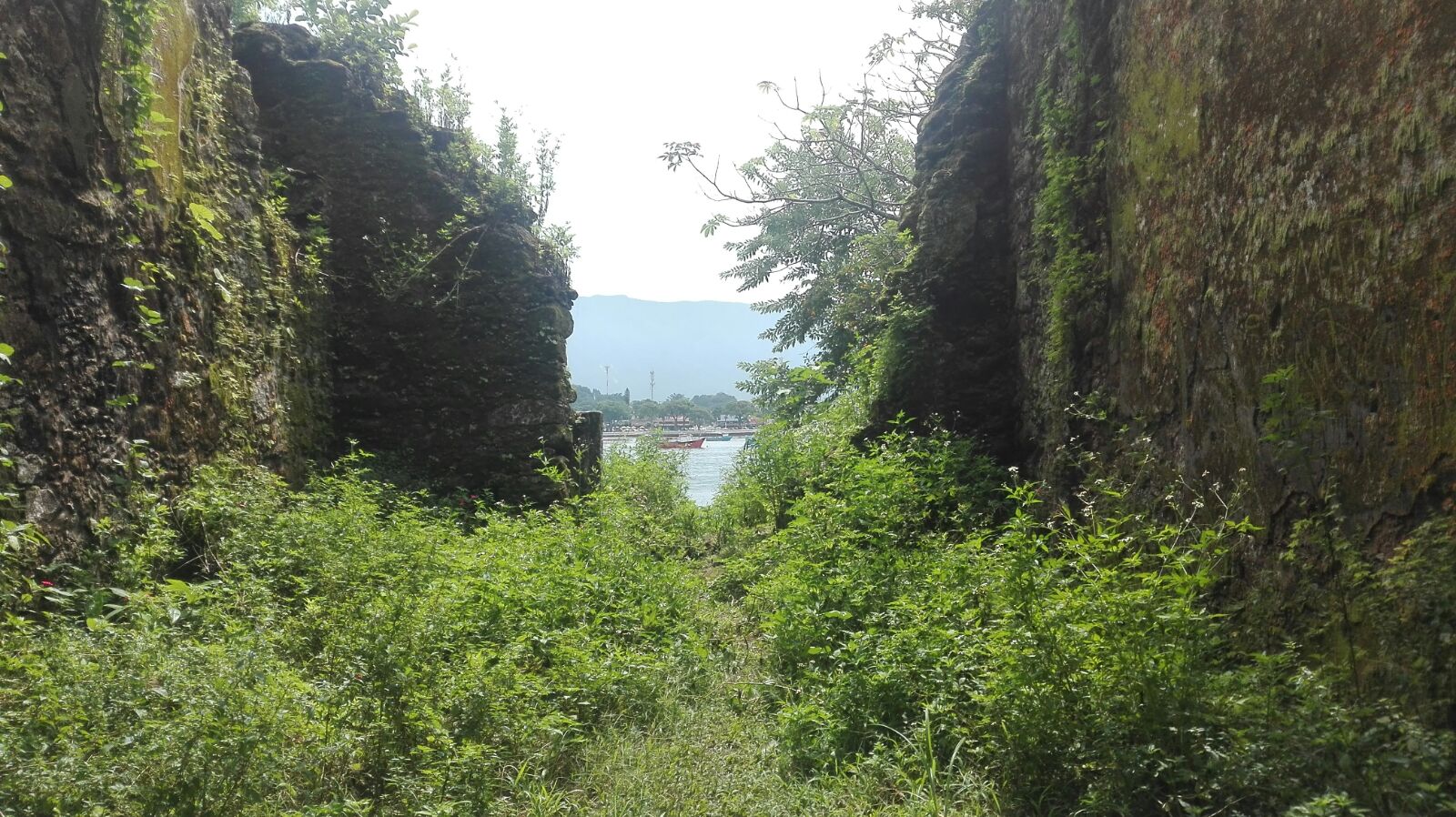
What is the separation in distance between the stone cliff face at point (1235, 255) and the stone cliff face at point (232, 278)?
15.9 feet

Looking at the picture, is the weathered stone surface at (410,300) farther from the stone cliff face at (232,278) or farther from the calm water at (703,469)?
the calm water at (703,469)

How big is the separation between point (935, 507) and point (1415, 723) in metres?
4.16

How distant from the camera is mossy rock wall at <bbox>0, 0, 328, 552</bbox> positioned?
414cm

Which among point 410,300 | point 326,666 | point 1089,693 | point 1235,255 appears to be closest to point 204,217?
point 410,300

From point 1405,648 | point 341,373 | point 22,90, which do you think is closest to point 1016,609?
point 1405,648

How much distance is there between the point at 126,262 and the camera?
494 centimetres

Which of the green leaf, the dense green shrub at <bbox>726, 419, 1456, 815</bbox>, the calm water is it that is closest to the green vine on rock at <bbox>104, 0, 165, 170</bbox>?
the green leaf

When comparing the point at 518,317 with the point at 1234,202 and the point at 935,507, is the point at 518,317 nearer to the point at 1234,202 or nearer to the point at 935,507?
the point at 935,507

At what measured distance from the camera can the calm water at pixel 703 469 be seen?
12.9 meters

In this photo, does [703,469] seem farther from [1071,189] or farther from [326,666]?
[326,666]

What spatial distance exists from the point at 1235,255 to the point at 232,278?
23.2ft

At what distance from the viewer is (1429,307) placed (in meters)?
2.64

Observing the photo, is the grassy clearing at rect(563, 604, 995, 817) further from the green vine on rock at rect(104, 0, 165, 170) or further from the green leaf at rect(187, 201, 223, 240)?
the green leaf at rect(187, 201, 223, 240)

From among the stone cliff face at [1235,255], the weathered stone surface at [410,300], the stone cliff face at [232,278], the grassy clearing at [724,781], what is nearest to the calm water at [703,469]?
the weathered stone surface at [410,300]
